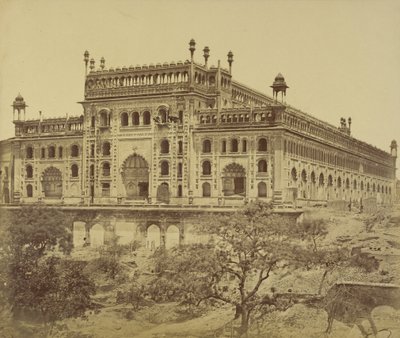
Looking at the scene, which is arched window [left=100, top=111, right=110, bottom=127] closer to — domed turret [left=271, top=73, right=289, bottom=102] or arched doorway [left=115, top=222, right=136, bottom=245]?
arched doorway [left=115, top=222, right=136, bottom=245]

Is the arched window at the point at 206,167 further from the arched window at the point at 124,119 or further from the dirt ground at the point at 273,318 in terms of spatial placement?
the dirt ground at the point at 273,318

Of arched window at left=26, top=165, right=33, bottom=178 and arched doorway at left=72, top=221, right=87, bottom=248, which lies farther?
arched window at left=26, top=165, right=33, bottom=178

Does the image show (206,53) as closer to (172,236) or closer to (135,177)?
(135,177)

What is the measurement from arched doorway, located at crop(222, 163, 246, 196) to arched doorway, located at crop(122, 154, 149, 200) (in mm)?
5500

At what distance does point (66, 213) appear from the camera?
37.6 m

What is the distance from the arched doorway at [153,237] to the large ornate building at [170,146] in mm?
4622

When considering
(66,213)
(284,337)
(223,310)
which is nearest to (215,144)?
(66,213)

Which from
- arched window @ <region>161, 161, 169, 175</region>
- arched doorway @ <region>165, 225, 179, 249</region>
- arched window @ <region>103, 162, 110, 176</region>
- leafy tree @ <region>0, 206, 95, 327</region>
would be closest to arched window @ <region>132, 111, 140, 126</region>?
arched window @ <region>161, 161, 169, 175</region>

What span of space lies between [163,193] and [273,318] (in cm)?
1945

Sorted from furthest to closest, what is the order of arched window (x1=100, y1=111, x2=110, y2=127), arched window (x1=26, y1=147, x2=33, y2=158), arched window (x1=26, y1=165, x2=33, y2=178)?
arched window (x1=26, y1=147, x2=33, y2=158), arched window (x1=26, y1=165, x2=33, y2=178), arched window (x1=100, y1=111, x2=110, y2=127)

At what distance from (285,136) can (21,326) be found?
1961 cm

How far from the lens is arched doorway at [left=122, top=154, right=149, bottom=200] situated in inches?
1681

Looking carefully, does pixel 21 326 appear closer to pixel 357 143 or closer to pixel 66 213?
pixel 66 213

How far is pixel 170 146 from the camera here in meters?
41.4
